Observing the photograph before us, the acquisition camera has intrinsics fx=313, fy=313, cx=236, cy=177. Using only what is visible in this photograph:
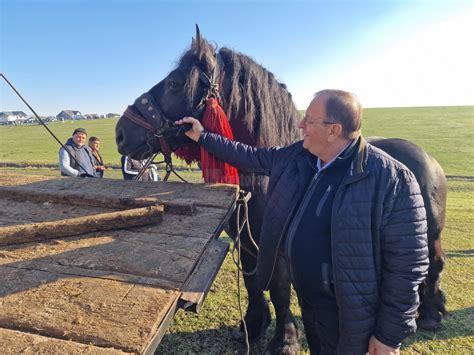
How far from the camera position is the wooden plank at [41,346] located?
1.01 m

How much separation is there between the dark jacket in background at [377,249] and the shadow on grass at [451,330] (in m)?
2.18

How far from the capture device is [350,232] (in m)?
1.64

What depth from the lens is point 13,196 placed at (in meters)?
2.48

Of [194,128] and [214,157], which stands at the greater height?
[194,128]

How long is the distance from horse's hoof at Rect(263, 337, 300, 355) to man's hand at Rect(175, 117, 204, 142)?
219 centimetres

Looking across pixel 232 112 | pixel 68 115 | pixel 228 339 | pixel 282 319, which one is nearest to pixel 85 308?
pixel 232 112

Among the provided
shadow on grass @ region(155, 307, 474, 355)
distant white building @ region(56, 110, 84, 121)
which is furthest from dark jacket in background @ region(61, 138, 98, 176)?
distant white building @ region(56, 110, 84, 121)

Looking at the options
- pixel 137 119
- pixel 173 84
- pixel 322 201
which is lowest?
pixel 322 201

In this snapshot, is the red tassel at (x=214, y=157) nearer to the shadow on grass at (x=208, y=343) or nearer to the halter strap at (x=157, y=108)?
the halter strap at (x=157, y=108)

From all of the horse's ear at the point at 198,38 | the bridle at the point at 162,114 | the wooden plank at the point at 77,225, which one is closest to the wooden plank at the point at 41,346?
the wooden plank at the point at 77,225

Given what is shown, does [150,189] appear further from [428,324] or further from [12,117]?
[12,117]

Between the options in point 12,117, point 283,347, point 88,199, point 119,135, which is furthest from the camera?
point 12,117

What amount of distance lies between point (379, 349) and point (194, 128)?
1.92m

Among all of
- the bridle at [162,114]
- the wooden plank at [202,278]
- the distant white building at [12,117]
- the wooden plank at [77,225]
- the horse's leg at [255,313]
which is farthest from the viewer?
the distant white building at [12,117]
